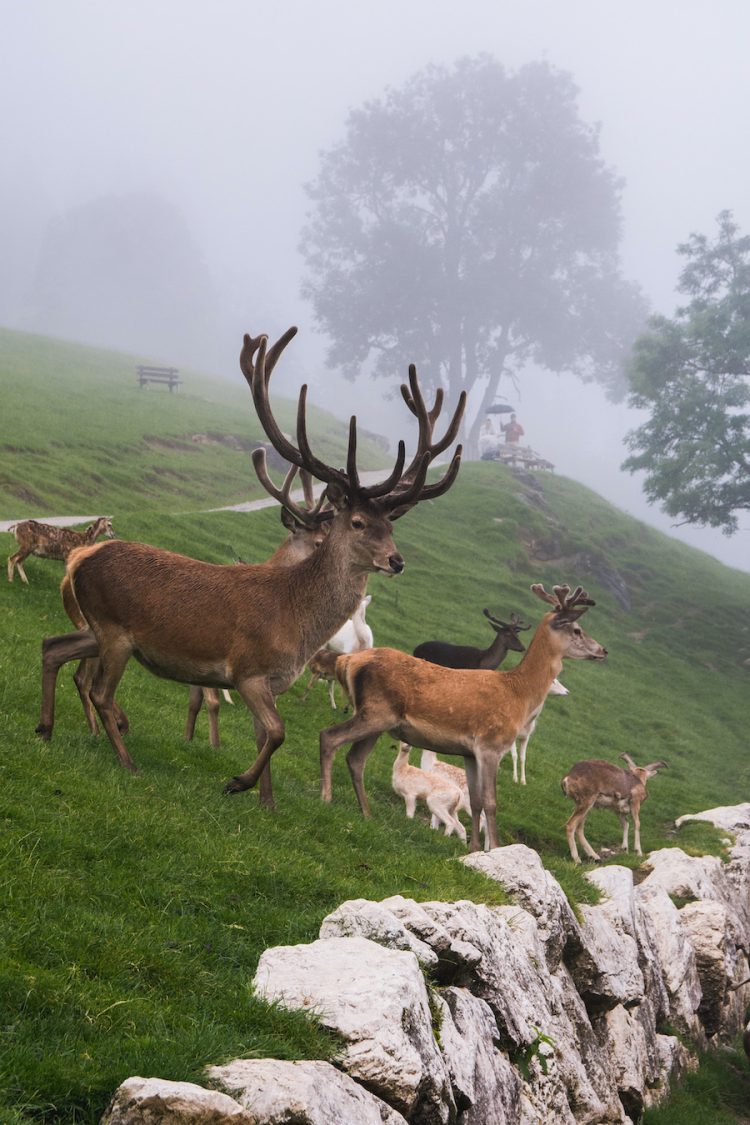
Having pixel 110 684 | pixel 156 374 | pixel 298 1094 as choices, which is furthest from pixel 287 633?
pixel 156 374

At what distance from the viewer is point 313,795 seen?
10695 millimetres

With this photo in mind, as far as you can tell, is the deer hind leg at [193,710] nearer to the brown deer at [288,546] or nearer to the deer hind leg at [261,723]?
the brown deer at [288,546]

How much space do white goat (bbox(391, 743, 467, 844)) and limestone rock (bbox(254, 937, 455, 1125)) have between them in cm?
727

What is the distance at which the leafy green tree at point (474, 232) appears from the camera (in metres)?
66.4

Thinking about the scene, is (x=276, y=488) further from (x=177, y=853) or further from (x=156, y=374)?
(x=156, y=374)

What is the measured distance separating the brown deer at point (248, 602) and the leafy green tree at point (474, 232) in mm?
59761

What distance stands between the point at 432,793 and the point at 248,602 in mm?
5063

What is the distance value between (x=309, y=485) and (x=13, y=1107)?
9.15 m

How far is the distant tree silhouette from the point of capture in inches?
4395

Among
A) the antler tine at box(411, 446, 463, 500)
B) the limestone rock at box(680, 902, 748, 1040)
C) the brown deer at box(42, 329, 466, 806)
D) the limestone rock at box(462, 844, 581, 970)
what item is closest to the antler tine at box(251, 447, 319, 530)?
the brown deer at box(42, 329, 466, 806)

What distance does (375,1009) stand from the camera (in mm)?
4695

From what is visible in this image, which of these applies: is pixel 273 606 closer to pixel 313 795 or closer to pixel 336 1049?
pixel 313 795

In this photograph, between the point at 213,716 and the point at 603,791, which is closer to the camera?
the point at 213,716

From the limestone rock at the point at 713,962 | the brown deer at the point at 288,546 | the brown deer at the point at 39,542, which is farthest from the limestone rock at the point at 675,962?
the brown deer at the point at 39,542
